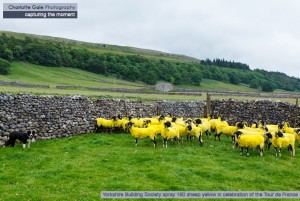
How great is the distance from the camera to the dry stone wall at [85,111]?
20.8 metres

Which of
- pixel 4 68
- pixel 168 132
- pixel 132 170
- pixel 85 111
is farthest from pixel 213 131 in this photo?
pixel 4 68

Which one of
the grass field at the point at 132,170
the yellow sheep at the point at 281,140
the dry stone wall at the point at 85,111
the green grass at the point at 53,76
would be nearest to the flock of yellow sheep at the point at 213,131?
the yellow sheep at the point at 281,140

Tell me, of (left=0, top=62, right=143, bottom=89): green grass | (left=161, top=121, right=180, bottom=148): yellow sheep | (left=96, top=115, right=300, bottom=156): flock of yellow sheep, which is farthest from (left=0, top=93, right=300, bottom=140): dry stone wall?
(left=0, top=62, right=143, bottom=89): green grass

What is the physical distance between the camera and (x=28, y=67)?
3578 inches

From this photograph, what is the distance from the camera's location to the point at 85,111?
85.3 feet

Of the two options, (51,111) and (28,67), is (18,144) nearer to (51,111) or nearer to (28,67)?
(51,111)

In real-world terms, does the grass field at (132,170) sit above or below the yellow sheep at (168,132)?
below

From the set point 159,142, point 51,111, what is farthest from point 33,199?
point 51,111

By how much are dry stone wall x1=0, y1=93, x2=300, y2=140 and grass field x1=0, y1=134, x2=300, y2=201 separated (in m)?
2.59

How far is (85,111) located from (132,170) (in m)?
13.1

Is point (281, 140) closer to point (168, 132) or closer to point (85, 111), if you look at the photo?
point (168, 132)

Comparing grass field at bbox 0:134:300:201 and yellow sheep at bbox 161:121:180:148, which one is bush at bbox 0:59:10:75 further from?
yellow sheep at bbox 161:121:180:148

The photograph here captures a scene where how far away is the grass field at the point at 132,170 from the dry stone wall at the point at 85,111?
2.59 meters

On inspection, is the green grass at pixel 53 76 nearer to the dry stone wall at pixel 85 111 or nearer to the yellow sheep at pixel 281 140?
the dry stone wall at pixel 85 111
